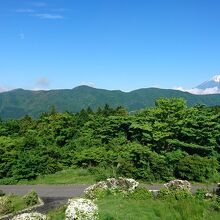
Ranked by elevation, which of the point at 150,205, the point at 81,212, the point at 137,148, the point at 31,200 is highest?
the point at 81,212

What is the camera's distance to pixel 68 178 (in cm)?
3431

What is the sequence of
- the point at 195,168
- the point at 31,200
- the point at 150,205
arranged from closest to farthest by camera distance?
1. the point at 150,205
2. the point at 31,200
3. the point at 195,168

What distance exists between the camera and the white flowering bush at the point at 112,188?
69.2 feet

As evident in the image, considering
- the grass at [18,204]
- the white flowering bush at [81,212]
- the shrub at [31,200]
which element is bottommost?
the grass at [18,204]

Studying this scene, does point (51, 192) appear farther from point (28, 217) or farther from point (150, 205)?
point (28, 217)

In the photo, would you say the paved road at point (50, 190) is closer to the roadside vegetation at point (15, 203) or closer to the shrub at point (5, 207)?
the roadside vegetation at point (15, 203)

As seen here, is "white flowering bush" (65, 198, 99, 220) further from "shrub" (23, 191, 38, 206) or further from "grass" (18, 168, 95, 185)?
"grass" (18, 168, 95, 185)

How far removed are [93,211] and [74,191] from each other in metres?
14.5

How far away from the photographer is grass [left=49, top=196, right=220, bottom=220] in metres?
15.3

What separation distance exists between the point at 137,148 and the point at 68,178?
611cm

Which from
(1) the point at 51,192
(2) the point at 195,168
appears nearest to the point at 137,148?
(2) the point at 195,168

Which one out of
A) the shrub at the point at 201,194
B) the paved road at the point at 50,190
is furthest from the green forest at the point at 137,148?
the shrub at the point at 201,194

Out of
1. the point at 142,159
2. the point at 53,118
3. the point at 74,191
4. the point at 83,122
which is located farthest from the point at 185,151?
the point at 53,118

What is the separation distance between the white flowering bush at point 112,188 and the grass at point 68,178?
10.1 m
